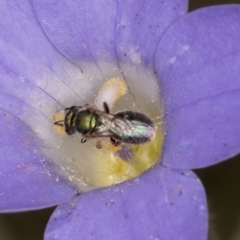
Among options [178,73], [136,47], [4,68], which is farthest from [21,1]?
[178,73]

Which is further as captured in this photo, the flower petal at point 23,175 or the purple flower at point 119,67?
the flower petal at point 23,175

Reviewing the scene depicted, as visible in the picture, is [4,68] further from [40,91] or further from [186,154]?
[186,154]

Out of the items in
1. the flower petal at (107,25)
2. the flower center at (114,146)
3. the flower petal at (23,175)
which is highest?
the flower petal at (107,25)

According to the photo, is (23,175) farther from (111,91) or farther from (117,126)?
(111,91)

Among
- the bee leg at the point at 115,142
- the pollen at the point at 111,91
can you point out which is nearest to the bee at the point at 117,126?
the bee leg at the point at 115,142

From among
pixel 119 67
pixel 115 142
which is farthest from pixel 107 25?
pixel 115 142

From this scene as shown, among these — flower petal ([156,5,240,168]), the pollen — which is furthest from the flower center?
flower petal ([156,5,240,168])

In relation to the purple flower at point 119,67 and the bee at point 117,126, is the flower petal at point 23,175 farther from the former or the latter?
the bee at point 117,126
